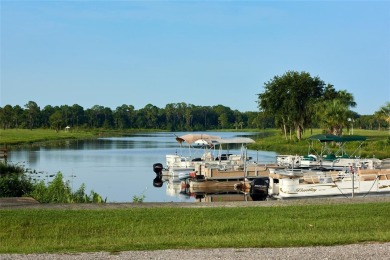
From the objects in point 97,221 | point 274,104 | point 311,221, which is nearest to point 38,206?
point 97,221

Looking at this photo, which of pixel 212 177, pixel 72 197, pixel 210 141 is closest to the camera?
pixel 72 197

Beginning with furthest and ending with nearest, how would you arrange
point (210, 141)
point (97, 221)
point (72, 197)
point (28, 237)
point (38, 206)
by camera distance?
point (210, 141) < point (72, 197) < point (38, 206) < point (97, 221) < point (28, 237)

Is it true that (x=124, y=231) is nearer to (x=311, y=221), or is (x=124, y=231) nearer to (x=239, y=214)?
(x=239, y=214)

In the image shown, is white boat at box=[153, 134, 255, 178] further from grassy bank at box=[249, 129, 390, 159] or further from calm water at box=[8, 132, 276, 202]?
grassy bank at box=[249, 129, 390, 159]

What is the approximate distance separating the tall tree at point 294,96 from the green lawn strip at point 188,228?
7060 cm

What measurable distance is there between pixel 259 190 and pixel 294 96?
56.6m

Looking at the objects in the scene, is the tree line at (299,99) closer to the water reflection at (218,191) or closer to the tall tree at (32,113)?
the water reflection at (218,191)

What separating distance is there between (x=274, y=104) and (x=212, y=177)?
173 ft

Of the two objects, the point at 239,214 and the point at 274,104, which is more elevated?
→ the point at 274,104

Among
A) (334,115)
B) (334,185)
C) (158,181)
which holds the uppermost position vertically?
(334,115)

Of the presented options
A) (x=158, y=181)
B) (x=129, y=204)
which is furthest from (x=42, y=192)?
(x=158, y=181)

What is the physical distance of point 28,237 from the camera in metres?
15.8

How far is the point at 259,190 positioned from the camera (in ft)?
111

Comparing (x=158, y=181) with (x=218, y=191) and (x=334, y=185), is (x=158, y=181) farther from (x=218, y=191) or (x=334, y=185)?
(x=334, y=185)
